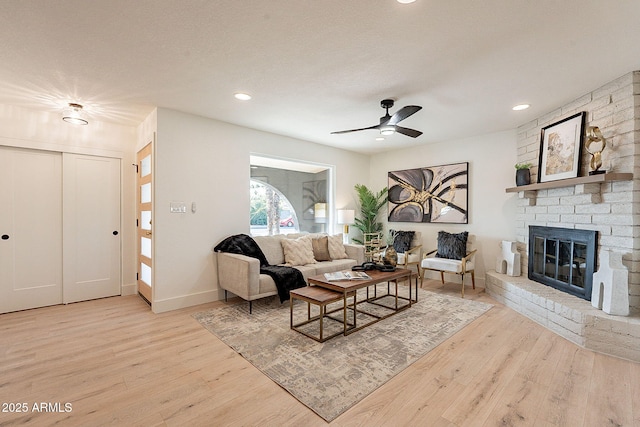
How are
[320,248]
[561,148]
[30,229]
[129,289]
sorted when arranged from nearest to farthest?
[561,148] → [30,229] → [129,289] → [320,248]

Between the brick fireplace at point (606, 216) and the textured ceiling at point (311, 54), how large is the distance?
0.85 ft

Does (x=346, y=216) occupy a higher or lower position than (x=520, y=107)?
lower

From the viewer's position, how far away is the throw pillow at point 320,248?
480cm

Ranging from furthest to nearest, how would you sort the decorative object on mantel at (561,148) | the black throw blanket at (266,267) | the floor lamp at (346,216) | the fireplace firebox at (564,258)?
the floor lamp at (346,216), the black throw blanket at (266,267), the decorative object on mantel at (561,148), the fireplace firebox at (564,258)

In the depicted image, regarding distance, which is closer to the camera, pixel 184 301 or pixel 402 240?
pixel 184 301

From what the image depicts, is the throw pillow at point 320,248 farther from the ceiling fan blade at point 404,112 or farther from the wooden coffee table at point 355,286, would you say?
the ceiling fan blade at point 404,112

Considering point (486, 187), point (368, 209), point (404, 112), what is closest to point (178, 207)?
point (404, 112)

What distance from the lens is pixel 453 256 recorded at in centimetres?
473

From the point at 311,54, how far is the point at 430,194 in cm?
392

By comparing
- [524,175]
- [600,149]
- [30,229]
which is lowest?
[30,229]

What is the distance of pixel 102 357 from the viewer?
251 cm

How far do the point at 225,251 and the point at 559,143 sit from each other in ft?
14.9

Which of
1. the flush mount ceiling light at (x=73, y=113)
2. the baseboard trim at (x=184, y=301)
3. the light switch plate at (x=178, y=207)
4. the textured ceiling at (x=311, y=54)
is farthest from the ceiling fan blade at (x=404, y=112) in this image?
the flush mount ceiling light at (x=73, y=113)

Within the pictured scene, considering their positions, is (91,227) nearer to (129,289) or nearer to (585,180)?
(129,289)
